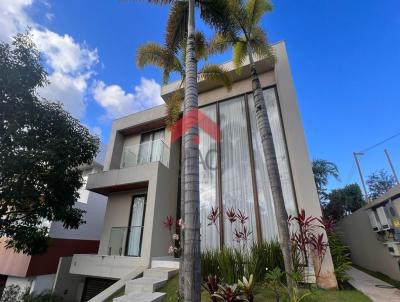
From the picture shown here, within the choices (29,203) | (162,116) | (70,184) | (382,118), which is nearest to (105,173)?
(70,184)

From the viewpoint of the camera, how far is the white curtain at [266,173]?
316 inches

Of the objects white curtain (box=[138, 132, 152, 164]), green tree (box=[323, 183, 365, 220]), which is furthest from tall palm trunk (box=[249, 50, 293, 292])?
green tree (box=[323, 183, 365, 220])

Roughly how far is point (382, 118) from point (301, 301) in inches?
594

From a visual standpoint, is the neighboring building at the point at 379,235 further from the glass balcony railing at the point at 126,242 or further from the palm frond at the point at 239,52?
the glass balcony railing at the point at 126,242

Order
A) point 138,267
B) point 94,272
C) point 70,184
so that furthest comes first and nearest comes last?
point 70,184 → point 94,272 → point 138,267

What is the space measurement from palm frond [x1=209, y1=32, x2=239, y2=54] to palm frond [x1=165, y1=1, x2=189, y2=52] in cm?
142

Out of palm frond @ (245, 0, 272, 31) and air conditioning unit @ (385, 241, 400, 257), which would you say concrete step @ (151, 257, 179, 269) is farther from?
palm frond @ (245, 0, 272, 31)

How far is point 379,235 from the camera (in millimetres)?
8164

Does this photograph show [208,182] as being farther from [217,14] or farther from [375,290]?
[217,14]

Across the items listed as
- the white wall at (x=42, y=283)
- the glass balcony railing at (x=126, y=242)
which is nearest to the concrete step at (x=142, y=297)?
the glass balcony railing at (x=126, y=242)

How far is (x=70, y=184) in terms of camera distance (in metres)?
9.58

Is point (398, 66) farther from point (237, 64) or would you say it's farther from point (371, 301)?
point (371, 301)

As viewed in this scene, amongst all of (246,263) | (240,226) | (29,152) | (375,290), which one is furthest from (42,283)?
(375,290)

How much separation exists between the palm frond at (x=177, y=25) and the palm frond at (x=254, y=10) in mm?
2309
